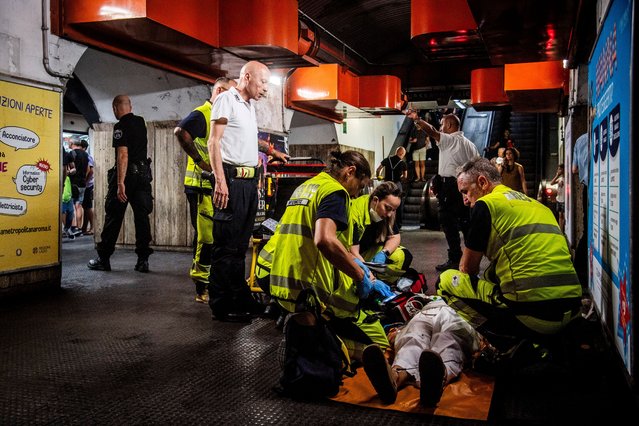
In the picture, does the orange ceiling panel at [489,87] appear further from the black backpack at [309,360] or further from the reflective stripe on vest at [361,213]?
the black backpack at [309,360]

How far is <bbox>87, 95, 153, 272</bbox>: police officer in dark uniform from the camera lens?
589 cm

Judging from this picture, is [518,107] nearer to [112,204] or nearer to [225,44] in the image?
[225,44]

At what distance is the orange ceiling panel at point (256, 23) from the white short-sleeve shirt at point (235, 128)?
2257 mm

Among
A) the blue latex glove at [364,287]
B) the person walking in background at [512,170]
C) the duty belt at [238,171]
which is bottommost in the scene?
the blue latex glove at [364,287]

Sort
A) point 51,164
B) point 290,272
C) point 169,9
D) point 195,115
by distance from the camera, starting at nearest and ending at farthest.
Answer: point 290,272, point 195,115, point 51,164, point 169,9

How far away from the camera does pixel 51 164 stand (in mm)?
4879

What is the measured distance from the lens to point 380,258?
12.9 ft

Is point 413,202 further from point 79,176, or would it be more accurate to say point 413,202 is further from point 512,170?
Answer: point 79,176

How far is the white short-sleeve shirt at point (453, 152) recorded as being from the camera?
239 inches

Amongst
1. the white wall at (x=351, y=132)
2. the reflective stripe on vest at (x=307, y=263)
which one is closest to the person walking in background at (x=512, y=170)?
the white wall at (x=351, y=132)

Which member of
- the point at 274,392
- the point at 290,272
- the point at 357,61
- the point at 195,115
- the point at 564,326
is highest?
the point at 357,61

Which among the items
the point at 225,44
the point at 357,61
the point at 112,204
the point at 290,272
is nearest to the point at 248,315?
the point at 290,272

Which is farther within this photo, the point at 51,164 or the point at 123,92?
the point at 123,92

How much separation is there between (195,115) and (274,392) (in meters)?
2.43
